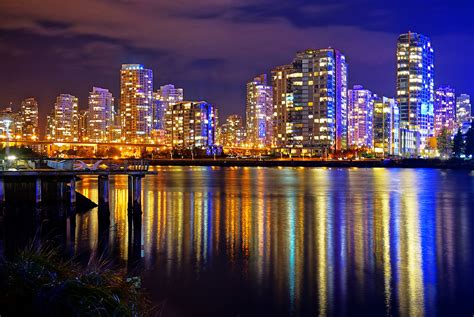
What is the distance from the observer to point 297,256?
1060 inches

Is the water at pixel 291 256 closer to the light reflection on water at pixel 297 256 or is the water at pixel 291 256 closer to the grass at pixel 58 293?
the light reflection on water at pixel 297 256

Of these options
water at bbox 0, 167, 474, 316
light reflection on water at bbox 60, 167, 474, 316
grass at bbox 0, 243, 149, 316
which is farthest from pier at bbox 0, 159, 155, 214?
grass at bbox 0, 243, 149, 316

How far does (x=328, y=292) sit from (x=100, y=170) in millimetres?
20336

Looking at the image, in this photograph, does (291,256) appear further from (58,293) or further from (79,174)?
(58,293)

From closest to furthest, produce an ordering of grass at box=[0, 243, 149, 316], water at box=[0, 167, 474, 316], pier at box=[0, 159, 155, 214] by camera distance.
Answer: grass at box=[0, 243, 149, 316] → water at box=[0, 167, 474, 316] → pier at box=[0, 159, 155, 214]

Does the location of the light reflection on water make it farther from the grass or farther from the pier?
the grass

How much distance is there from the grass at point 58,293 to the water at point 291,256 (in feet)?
25.6

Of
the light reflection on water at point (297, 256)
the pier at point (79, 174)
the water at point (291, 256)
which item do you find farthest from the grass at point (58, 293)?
the pier at point (79, 174)

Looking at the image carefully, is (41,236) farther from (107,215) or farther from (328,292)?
(328,292)

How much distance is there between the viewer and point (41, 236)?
1206 inches

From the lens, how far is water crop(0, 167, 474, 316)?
62.0 ft

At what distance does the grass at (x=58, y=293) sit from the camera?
8898 mm

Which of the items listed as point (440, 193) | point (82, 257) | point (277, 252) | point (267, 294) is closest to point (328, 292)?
point (267, 294)

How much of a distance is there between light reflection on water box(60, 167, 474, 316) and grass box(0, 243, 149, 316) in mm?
7900
